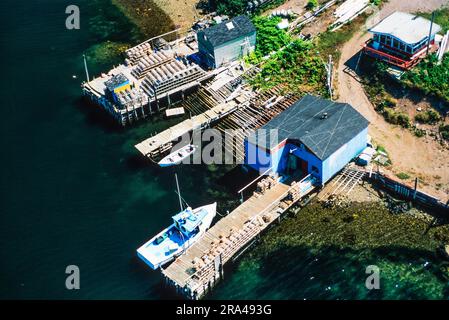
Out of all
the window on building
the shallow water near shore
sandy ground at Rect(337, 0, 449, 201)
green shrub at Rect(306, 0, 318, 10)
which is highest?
the window on building

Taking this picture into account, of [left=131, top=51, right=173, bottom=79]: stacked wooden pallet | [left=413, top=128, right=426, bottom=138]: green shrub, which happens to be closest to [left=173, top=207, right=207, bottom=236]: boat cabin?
[left=413, top=128, right=426, bottom=138]: green shrub

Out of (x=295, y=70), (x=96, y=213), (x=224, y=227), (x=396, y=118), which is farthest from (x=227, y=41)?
(x=96, y=213)

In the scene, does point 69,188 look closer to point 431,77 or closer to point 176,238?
point 176,238

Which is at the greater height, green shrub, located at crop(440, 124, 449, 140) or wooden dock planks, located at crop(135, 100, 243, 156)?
green shrub, located at crop(440, 124, 449, 140)

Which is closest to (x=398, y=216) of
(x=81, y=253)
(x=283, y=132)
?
(x=283, y=132)

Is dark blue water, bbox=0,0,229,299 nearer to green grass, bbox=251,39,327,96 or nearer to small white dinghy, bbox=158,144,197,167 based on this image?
small white dinghy, bbox=158,144,197,167
